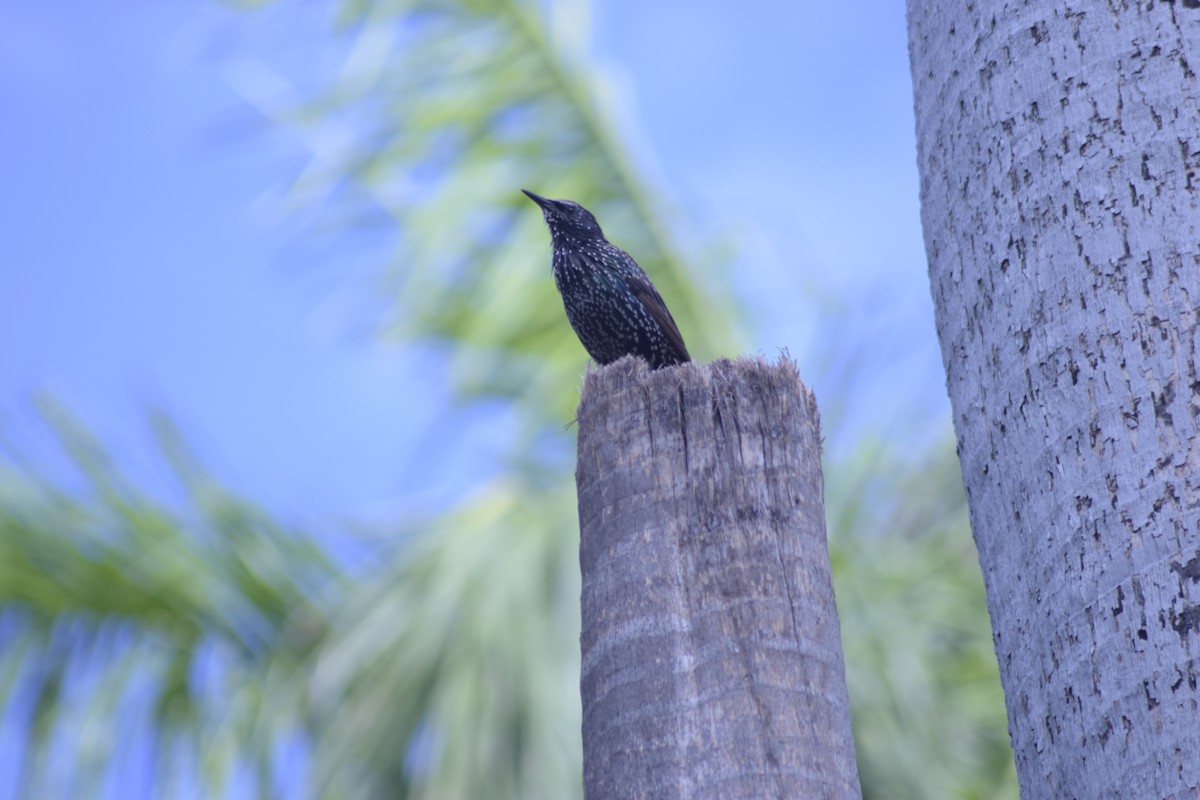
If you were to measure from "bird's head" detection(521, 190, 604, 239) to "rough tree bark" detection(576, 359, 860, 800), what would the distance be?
12.5ft

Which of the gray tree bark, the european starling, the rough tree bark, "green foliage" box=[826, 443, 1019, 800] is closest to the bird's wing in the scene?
the european starling

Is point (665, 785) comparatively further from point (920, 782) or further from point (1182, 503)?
point (920, 782)

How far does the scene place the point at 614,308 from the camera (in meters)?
5.78

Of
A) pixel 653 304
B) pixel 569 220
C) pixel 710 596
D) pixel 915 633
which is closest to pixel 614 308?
pixel 653 304

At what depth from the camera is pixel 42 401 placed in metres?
7.75

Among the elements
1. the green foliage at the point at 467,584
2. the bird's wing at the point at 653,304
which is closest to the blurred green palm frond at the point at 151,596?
the green foliage at the point at 467,584

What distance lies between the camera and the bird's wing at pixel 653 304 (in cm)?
579

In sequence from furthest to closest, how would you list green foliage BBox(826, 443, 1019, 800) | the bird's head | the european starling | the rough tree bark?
green foliage BBox(826, 443, 1019, 800)
the bird's head
the european starling
the rough tree bark

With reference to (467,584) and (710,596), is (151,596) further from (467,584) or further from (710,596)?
(710,596)

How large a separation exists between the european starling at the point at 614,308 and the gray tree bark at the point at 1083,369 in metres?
3.04

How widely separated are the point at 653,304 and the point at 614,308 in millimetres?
153

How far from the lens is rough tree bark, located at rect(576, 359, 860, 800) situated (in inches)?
84.0

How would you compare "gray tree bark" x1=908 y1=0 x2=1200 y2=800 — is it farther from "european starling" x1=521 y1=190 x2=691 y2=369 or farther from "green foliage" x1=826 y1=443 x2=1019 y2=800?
"green foliage" x1=826 y1=443 x2=1019 y2=800

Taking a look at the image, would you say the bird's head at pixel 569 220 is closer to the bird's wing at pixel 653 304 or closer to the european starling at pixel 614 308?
the european starling at pixel 614 308
